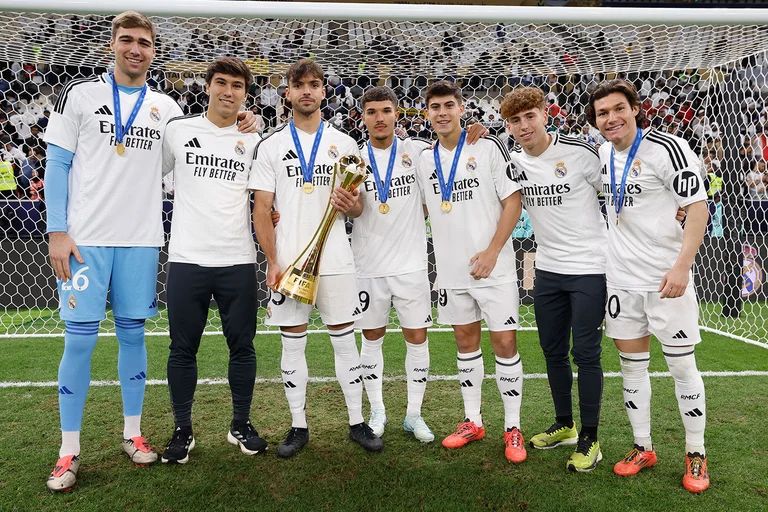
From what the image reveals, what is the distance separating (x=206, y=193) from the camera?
2605 millimetres

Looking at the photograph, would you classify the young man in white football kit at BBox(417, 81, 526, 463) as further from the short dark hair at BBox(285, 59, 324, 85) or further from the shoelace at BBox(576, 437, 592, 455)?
the short dark hair at BBox(285, 59, 324, 85)

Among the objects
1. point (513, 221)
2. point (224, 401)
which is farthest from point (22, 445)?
point (513, 221)

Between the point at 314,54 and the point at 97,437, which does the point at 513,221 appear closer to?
the point at 97,437

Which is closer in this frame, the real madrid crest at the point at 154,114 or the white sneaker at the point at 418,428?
the real madrid crest at the point at 154,114

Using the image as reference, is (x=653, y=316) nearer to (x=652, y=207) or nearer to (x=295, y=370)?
(x=652, y=207)

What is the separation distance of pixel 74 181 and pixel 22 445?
1377 millimetres

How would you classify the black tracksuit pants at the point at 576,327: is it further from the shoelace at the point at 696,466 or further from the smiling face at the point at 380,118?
the smiling face at the point at 380,118

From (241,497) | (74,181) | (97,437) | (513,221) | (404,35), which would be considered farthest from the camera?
(404,35)

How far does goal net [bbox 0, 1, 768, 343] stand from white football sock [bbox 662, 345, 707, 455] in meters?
2.21

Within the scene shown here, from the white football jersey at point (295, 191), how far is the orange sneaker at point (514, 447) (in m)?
1.09

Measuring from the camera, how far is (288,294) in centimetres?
255

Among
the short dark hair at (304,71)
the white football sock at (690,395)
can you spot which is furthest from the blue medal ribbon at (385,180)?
the white football sock at (690,395)

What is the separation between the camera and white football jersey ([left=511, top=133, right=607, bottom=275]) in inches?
104

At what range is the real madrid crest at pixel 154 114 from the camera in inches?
103
